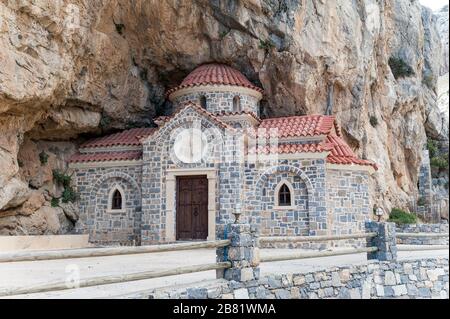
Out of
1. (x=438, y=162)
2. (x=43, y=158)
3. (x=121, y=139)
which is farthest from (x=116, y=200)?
(x=438, y=162)

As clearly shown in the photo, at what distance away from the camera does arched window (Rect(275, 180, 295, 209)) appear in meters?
16.6

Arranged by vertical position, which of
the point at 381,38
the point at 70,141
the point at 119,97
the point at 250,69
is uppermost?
the point at 381,38

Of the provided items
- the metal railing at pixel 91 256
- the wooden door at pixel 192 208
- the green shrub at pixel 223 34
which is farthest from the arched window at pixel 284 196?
the metal railing at pixel 91 256

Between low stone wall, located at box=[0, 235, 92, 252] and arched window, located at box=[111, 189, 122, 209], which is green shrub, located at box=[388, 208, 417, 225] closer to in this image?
arched window, located at box=[111, 189, 122, 209]

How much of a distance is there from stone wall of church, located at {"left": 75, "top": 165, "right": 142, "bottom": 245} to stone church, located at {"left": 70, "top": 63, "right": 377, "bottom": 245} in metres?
0.04

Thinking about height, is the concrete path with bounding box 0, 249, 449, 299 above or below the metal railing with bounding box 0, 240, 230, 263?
below

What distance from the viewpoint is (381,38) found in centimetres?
2630

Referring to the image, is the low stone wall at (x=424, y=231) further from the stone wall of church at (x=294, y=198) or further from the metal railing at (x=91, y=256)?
the metal railing at (x=91, y=256)

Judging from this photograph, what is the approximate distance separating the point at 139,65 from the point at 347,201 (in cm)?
1187

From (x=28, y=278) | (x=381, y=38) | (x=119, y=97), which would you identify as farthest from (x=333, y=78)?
(x=28, y=278)

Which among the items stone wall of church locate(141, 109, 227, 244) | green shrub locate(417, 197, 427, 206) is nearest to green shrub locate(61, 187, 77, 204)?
stone wall of church locate(141, 109, 227, 244)

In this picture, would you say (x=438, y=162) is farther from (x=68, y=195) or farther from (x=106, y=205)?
(x=68, y=195)
